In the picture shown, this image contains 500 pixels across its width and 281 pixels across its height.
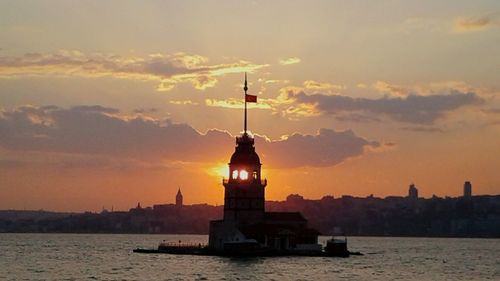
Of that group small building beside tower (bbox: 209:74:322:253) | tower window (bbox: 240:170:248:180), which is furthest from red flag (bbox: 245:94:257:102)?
tower window (bbox: 240:170:248:180)

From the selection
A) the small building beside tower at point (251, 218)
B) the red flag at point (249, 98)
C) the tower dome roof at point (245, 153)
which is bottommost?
the small building beside tower at point (251, 218)

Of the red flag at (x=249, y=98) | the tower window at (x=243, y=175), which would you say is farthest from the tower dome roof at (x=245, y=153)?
the red flag at (x=249, y=98)

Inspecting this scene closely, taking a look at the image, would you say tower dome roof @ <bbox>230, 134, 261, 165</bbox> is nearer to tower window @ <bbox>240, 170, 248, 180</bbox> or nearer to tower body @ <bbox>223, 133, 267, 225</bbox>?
tower body @ <bbox>223, 133, 267, 225</bbox>

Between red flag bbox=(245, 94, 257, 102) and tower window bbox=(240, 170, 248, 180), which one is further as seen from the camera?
red flag bbox=(245, 94, 257, 102)

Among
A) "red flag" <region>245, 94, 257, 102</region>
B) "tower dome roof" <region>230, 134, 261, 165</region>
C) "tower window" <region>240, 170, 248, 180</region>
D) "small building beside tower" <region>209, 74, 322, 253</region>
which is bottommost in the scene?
"small building beside tower" <region>209, 74, 322, 253</region>

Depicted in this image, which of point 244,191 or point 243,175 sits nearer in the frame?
point 244,191

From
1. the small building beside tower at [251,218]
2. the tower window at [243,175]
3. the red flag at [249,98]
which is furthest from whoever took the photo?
the red flag at [249,98]

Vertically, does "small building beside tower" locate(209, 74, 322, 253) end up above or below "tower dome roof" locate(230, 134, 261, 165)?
below

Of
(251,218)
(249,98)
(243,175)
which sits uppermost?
(249,98)

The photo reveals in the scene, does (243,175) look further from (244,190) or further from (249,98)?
(249,98)

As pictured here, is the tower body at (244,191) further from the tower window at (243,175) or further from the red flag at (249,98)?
the red flag at (249,98)

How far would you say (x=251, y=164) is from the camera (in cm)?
11394

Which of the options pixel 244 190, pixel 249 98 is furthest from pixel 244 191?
pixel 249 98

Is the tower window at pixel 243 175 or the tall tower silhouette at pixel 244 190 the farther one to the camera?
the tower window at pixel 243 175
